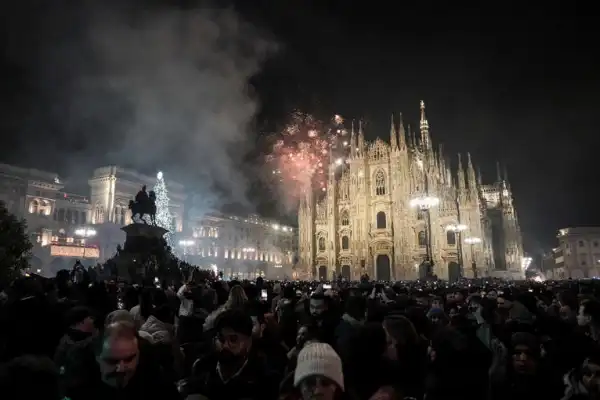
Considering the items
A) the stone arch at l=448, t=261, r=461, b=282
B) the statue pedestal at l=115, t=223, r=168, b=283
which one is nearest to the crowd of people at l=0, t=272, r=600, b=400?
the statue pedestal at l=115, t=223, r=168, b=283

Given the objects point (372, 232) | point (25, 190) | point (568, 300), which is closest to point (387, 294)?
point (568, 300)

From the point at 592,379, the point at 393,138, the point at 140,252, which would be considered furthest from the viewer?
the point at 393,138

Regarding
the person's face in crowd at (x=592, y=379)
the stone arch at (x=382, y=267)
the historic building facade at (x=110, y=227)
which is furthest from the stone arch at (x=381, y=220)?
the person's face in crowd at (x=592, y=379)

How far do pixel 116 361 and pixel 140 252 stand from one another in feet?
81.0

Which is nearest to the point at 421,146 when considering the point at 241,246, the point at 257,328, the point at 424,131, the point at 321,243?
the point at 424,131

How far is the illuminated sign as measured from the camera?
55.3m

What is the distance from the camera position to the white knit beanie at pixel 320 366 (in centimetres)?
276

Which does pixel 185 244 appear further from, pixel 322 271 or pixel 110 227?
pixel 322 271

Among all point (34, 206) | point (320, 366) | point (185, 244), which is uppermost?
point (34, 206)

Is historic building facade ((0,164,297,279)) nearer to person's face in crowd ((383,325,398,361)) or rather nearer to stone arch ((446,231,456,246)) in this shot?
stone arch ((446,231,456,246))

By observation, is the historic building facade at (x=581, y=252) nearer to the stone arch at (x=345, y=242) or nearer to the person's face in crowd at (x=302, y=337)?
the stone arch at (x=345, y=242)

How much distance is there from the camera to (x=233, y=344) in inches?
145

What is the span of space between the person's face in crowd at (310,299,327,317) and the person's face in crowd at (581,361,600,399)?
3.87m

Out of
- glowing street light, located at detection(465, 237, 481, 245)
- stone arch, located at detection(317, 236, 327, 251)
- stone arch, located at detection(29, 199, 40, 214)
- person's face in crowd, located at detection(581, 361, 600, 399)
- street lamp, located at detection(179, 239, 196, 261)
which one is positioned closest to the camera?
person's face in crowd, located at detection(581, 361, 600, 399)
